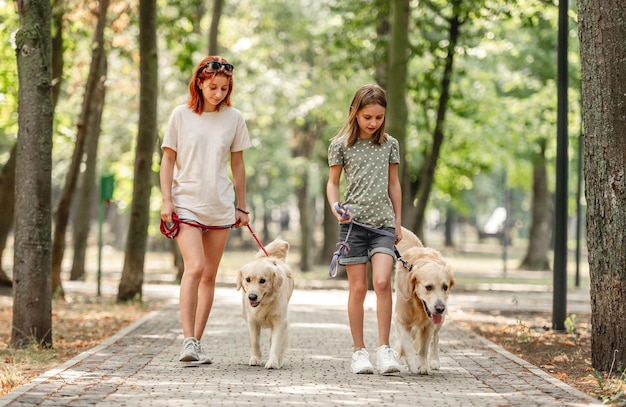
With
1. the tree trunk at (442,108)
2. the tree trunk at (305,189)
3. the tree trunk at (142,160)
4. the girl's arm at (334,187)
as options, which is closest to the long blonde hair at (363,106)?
the girl's arm at (334,187)

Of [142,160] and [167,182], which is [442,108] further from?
[167,182]

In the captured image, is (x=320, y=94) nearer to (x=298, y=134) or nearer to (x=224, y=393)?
(x=298, y=134)

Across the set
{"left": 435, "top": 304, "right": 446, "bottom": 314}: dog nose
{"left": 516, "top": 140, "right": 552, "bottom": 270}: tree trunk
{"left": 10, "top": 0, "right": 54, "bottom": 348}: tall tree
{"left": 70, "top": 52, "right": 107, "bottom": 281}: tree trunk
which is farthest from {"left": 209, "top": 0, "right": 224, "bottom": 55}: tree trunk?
{"left": 516, "top": 140, "right": 552, "bottom": 270}: tree trunk

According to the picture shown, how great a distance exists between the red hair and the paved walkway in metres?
2.15

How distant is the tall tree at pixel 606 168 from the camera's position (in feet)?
28.4

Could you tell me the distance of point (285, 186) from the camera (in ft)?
179

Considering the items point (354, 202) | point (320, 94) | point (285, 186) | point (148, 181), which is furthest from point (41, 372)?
point (285, 186)

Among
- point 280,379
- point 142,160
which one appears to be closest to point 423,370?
point 280,379

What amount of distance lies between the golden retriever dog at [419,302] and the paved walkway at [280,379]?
228 millimetres

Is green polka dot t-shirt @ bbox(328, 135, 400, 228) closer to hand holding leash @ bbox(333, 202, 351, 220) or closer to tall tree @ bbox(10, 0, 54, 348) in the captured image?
hand holding leash @ bbox(333, 202, 351, 220)

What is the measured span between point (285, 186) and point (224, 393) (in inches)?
1871

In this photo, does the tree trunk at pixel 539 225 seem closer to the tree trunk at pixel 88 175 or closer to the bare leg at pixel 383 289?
the tree trunk at pixel 88 175

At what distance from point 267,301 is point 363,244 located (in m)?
0.91

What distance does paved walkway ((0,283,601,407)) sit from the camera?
6.98m
